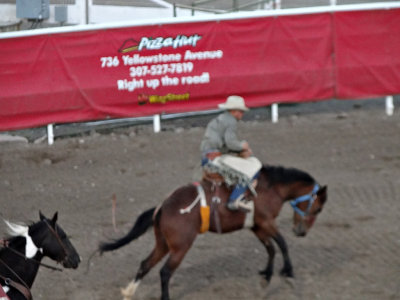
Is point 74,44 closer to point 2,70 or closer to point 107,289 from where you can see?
point 2,70

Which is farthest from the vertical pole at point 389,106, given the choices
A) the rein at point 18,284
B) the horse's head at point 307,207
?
the rein at point 18,284

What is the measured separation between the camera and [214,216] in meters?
10.6

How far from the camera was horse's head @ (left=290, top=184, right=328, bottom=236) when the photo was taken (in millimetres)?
11086

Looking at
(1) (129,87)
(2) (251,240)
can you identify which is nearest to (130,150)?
(1) (129,87)

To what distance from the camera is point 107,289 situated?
1105 centimetres

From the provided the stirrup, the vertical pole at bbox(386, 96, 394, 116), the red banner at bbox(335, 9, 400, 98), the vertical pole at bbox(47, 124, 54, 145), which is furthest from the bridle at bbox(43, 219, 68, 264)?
the vertical pole at bbox(386, 96, 394, 116)

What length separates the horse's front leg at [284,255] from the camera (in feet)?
35.4

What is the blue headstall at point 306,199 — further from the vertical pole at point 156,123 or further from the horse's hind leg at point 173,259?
the vertical pole at point 156,123

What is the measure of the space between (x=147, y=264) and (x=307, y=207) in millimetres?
2080

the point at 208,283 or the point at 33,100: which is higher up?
the point at 33,100

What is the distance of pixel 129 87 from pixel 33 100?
1707 mm

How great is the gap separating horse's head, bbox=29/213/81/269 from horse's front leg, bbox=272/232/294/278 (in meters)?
2.59

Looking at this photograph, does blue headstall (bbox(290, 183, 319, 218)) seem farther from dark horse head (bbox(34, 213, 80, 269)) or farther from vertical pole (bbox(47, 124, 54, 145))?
vertical pole (bbox(47, 124, 54, 145))

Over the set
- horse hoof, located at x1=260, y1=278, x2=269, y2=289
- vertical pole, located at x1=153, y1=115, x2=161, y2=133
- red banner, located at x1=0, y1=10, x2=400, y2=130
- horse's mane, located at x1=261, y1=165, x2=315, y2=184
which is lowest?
horse hoof, located at x1=260, y1=278, x2=269, y2=289
